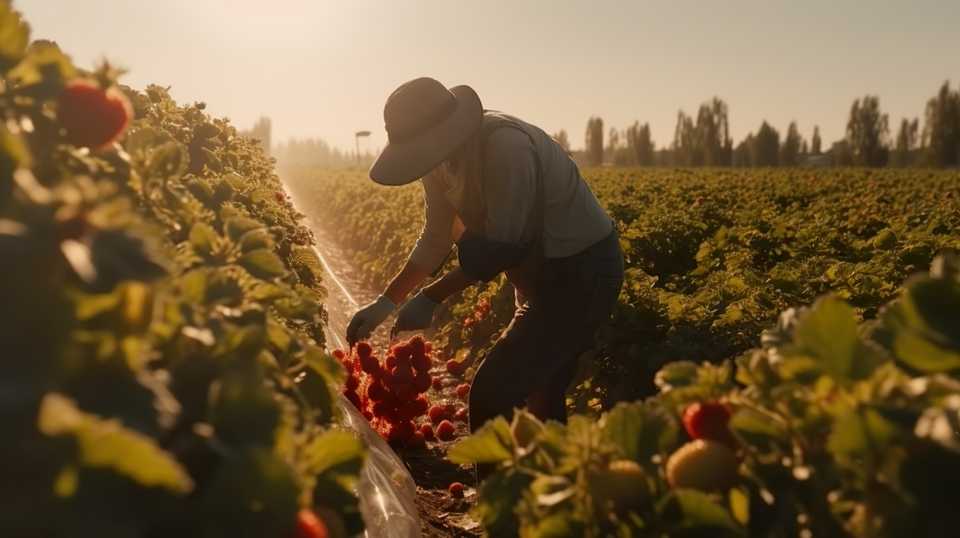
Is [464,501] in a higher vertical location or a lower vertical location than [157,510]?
lower

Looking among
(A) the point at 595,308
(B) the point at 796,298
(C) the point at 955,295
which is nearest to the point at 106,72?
(C) the point at 955,295

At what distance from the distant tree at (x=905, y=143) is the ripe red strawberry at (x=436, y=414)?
89377 mm

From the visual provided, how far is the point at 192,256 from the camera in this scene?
181cm

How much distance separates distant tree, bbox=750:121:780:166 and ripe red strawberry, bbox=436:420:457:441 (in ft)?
278

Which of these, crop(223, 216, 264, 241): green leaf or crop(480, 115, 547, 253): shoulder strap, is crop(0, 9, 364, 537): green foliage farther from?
crop(480, 115, 547, 253): shoulder strap

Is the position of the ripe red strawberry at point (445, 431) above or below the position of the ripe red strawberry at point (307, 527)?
below

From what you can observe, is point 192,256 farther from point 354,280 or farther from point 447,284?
point 354,280

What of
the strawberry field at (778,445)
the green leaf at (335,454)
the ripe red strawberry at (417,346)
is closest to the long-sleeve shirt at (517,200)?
the ripe red strawberry at (417,346)

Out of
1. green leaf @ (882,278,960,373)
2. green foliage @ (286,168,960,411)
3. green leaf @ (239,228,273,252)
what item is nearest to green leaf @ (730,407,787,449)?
green leaf @ (882,278,960,373)

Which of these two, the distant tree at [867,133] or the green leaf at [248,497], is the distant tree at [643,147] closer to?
the distant tree at [867,133]

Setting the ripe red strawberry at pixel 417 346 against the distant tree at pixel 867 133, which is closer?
the ripe red strawberry at pixel 417 346

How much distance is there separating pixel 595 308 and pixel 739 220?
8871mm

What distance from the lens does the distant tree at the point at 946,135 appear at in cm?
6994

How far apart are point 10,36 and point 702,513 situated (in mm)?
1785
